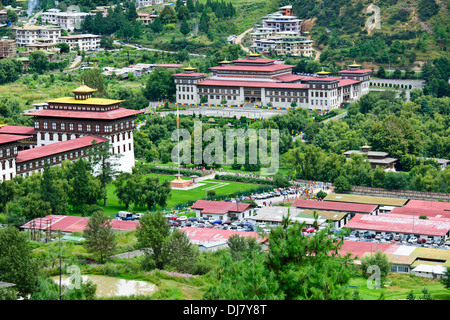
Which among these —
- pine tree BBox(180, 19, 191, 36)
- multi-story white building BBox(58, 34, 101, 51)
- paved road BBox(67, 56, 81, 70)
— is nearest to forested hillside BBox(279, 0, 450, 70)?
pine tree BBox(180, 19, 191, 36)

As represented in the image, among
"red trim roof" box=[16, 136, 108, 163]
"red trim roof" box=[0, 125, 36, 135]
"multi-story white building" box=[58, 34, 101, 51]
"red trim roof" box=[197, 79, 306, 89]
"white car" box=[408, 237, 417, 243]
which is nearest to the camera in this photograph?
"white car" box=[408, 237, 417, 243]

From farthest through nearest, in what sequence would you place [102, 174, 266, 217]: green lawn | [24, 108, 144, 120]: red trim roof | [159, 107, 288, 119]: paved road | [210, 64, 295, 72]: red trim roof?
[210, 64, 295, 72]: red trim roof < [159, 107, 288, 119]: paved road < [24, 108, 144, 120]: red trim roof < [102, 174, 266, 217]: green lawn

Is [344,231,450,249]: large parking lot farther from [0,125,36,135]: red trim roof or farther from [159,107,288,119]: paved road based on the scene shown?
[159,107,288,119]: paved road

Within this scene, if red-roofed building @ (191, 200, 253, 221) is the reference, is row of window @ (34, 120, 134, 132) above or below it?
above

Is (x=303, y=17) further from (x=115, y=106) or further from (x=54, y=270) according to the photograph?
(x=54, y=270)

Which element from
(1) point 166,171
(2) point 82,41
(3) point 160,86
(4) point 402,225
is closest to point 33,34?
(2) point 82,41

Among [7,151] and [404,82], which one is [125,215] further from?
[404,82]

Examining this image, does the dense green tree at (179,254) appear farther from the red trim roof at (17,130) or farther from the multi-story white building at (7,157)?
the red trim roof at (17,130)
